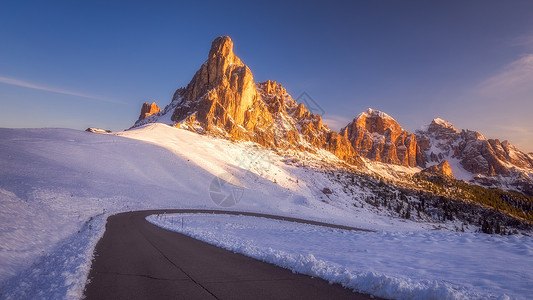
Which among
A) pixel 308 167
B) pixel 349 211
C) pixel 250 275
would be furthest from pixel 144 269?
pixel 308 167

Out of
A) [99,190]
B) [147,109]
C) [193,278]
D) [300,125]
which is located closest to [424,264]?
[193,278]

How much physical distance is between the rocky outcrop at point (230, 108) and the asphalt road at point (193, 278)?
90792mm

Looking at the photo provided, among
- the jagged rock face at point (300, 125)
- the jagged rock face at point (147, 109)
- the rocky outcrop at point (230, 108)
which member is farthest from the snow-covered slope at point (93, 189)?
the jagged rock face at point (147, 109)

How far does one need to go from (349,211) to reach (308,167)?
3272 centimetres

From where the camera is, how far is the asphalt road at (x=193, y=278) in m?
5.48

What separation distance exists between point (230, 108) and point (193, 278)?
11582 centimetres

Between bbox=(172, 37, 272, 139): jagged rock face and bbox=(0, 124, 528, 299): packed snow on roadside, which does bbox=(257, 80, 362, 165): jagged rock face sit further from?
bbox=(0, 124, 528, 299): packed snow on roadside

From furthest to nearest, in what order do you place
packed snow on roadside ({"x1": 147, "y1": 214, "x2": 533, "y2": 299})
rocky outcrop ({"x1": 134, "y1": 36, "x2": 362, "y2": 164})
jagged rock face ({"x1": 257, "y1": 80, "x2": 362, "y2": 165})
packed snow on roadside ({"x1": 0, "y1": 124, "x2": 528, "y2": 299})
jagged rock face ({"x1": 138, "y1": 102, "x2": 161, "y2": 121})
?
jagged rock face ({"x1": 138, "y1": 102, "x2": 161, "y2": 121})
jagged rock face ({"x1": 257, "y1": 80, "x2": 362, "y2": 165})
rocky outcrop ({"x1": 134, "y1": 36, "x2": 362, "y2": 164})
packed snow on roadside ({"x1": 0, "y1": 124, "x2": 528, "y2": 299})
packed snow on roadside ({"x1": 147, "y1": 214, "x2": 533, "y2": 299})

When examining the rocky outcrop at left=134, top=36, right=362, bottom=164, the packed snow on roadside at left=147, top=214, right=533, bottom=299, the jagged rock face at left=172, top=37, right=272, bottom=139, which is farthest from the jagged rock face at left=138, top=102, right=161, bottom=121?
the packed snow on roadside at left=147, top=214, right=533, bottom=299

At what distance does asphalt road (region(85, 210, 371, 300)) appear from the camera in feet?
18.0

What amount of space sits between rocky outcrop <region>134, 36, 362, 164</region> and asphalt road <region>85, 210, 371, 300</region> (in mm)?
90792

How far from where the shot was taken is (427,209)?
258 feet

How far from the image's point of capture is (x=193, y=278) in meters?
6.48

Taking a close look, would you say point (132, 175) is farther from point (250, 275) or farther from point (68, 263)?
point (250, 275)
